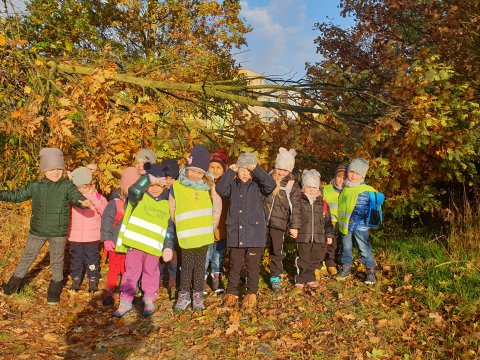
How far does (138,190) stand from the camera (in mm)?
4934

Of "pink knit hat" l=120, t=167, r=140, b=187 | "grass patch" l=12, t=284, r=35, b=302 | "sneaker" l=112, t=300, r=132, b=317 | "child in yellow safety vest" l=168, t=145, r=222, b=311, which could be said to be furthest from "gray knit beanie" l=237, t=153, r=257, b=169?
"grass patch" l=12, t=284, r=35, b=302

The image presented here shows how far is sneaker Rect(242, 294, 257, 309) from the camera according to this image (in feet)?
17.3

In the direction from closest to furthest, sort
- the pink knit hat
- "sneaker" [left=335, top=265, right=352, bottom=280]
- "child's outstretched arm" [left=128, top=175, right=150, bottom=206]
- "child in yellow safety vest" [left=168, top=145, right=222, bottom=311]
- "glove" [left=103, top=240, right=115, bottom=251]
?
"child's outstretched arm" [left=128, top=175, right=150, bottom=206] < "child in yellow safety vest" [left=168, top=145, right=222, bottom=311] < "glove" [left=103, top=240, right=115, bottom=251] < the pink knit hat < "sneaker" [left=335, top=265, right=352, bottom=280]

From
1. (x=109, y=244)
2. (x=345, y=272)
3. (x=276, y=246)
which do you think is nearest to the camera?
(x=109, y=244)

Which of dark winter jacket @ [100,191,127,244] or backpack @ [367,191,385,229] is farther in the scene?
backpack @ [367,191,385,229]

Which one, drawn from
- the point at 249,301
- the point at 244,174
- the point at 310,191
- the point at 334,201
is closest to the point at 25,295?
the point at 249,301

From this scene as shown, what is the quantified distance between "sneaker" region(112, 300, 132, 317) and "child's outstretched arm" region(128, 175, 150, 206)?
4.04 feet

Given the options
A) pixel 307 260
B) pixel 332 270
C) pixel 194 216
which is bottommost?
pixel 332 270

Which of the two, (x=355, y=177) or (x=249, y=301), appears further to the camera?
(x=355, y=177)

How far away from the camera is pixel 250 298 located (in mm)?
5312

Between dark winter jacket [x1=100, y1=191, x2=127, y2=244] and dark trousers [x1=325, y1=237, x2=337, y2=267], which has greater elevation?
dark winter jacket [x1=100, y1=191, x2=127, y2=244]

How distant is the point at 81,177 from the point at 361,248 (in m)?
4.02

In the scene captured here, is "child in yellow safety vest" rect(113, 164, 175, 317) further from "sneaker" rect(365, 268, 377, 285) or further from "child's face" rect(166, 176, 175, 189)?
"sneaker" rect(365, 268, 377, 285)

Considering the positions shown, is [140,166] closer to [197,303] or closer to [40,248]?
[40,248]
